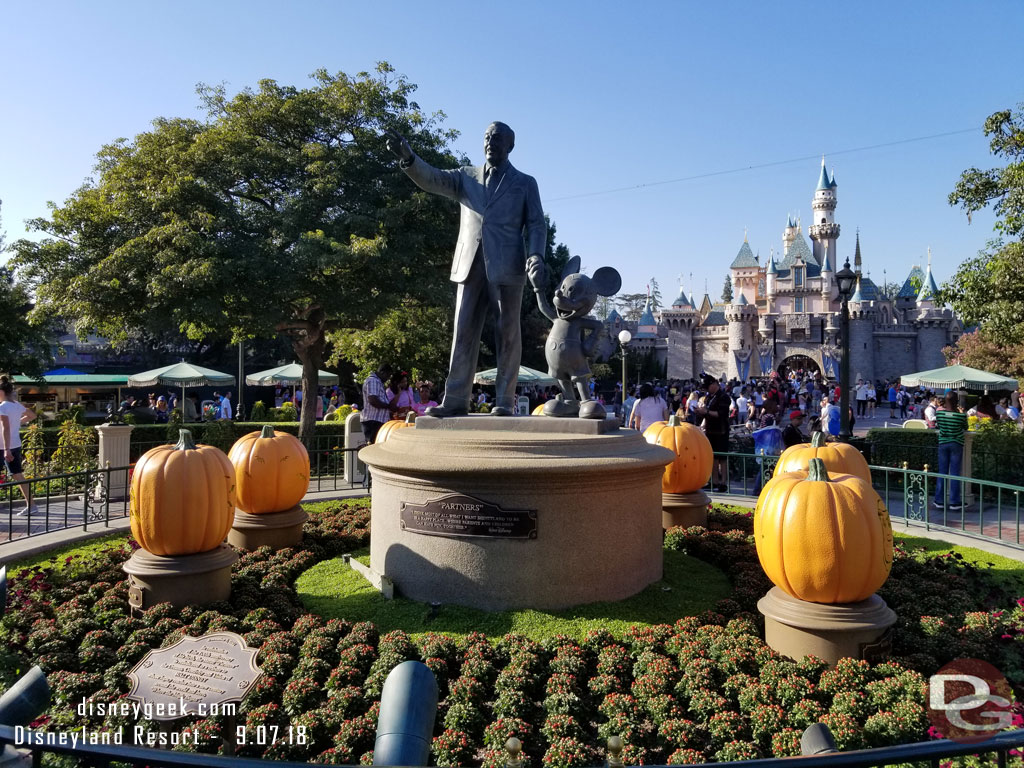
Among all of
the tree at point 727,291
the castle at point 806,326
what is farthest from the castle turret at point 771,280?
the tree at point 727,291

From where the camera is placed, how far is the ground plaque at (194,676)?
366 cm

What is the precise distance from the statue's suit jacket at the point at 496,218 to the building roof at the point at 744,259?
84.8m

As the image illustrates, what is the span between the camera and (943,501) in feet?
31.3

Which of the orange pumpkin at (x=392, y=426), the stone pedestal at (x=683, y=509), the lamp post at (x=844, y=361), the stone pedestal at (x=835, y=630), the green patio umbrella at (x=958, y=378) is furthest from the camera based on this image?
the green patio umbrella at (x=958, y=378)

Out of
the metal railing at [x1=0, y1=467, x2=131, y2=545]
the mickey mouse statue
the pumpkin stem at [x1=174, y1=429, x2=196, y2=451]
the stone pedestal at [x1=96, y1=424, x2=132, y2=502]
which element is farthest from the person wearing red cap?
the stone pedestal at [x1=96, y1=424, x2=132, y2=502]

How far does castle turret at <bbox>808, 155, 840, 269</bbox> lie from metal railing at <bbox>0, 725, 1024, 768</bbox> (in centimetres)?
8434

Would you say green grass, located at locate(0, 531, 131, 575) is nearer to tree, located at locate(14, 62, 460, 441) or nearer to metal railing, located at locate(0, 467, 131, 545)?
metal railing, located at locate(0, 467, 131, 545)

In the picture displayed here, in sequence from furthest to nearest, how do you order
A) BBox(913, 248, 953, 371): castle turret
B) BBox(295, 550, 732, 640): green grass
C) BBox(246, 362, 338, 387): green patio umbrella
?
BBox(913, 248, 953, 371): castle turret → BBox(246, 362, 338, 387): green patio umbrella → BBox(295, 550, 732, 640): green grass

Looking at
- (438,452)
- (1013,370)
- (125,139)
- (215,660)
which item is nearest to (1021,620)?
(438,452)

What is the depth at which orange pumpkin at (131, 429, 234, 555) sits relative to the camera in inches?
209

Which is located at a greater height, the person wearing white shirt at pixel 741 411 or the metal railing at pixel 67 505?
the person wearing white shirt at pixel 741 411

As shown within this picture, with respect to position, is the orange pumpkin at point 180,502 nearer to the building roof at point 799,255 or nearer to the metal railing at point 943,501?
the metal railing at point 943,501

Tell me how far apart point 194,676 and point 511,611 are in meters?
2.30

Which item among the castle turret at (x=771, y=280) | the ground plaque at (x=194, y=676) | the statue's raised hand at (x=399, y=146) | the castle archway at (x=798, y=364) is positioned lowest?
the ground plaque at (x=194, y=676)
